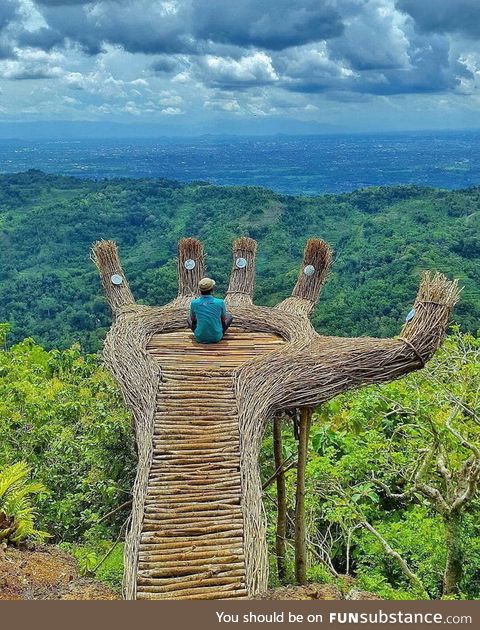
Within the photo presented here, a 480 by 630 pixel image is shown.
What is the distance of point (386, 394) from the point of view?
38.3 feet

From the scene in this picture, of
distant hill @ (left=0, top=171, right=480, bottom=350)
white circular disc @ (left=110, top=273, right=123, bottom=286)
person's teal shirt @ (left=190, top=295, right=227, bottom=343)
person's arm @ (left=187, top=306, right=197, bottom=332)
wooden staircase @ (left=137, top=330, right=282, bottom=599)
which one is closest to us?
wooden staircase @ (left=137, top=330, right=282, bottom=599)

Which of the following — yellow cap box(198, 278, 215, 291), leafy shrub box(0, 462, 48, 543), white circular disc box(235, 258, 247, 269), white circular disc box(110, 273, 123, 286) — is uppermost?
white circular disc box(235, 258, 247, 269)

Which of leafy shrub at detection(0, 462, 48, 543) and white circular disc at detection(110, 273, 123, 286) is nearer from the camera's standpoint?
leafy shrub at detection(0, 462, 48, 543)

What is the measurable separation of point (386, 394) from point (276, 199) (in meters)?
64.6

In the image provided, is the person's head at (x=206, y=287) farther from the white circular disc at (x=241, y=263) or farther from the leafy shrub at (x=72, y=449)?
the leafy shrub at (x=72, y=449)

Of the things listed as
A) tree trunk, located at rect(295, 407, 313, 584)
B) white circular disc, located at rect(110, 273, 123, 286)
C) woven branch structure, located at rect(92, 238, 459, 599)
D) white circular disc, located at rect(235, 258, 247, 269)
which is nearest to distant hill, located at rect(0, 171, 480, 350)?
white circular disc, located at rect(235, 258, 247, 269)

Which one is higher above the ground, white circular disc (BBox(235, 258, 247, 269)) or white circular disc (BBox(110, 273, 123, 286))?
white circular disc (BBox(235, 258, 247, 269))

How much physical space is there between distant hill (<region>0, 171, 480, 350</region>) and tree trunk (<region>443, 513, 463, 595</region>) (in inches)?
792

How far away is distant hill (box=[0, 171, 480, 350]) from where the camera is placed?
4003 centimetres

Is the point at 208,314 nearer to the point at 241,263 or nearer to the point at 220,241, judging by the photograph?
the point at 241,263

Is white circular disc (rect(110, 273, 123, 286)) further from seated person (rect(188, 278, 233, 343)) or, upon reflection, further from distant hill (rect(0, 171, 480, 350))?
distant hill (rect(0, 171, 480, 350))

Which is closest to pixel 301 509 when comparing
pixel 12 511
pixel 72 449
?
pixel 12 511
